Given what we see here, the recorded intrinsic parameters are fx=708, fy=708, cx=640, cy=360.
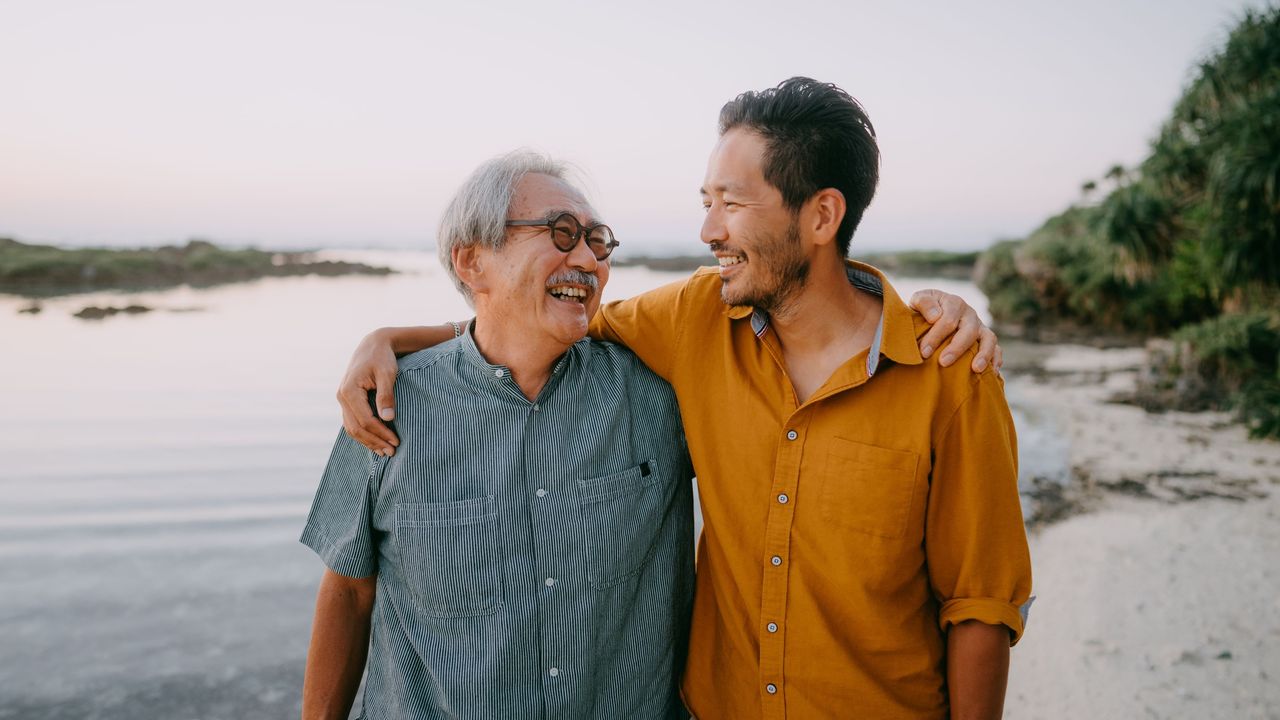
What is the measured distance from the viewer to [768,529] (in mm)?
1907

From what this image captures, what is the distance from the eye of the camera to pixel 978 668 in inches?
71.9

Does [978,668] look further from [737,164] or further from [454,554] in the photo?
[737,164]

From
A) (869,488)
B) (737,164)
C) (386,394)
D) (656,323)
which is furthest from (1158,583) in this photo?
(386,394)

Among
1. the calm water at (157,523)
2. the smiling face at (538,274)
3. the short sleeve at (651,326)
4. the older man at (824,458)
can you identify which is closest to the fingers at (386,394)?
the older man at (824,458)

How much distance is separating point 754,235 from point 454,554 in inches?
49.0

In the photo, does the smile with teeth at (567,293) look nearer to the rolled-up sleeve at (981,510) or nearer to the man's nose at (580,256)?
the man's nose at (580,256)

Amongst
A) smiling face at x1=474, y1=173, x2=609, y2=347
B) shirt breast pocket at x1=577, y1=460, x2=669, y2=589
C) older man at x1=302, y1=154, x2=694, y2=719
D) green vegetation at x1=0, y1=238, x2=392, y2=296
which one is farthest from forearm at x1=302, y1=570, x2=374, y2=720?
green vegetation at x1=0, y1=238, x2=392, y2=296

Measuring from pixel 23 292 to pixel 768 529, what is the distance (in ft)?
96.9

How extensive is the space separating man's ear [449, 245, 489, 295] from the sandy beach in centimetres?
391

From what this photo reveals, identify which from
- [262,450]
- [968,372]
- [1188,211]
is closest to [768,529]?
[968,372]

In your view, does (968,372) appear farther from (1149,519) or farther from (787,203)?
(1149,519)

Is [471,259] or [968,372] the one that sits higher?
[471,259]

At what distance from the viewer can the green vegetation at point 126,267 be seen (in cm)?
2474

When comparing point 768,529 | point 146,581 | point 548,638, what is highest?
point 768,529
